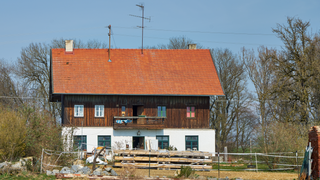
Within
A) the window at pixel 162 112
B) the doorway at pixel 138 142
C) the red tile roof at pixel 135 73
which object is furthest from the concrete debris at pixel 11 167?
the window at pixel 162 112

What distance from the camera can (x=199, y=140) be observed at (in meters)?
34.5

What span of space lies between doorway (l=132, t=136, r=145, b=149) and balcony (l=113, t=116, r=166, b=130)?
1.45 m

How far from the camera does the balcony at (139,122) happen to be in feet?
110

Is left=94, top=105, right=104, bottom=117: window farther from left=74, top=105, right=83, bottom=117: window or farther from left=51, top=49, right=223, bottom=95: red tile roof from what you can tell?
left=51, top=49, right=223, bottom=95: red tile roof

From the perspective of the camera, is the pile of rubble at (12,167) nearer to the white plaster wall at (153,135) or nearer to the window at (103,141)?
the white plaster wall at (153,135)

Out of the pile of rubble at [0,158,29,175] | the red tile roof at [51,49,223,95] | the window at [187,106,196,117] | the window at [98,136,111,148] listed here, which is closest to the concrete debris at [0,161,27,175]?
the pile of rubble at [0,158,29,175]

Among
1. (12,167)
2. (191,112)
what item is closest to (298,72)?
(191,112)

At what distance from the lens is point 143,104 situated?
1367 inches

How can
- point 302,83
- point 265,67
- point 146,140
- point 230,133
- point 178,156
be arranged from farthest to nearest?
point 230,133, point 265,67, point 302,83, point 146,140, point 178,156

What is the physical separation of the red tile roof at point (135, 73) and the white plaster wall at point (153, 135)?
10.4ft

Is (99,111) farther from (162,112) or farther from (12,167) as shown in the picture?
(12,167)

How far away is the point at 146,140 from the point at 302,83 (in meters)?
14.7

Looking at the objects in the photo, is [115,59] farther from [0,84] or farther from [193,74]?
[0,84]

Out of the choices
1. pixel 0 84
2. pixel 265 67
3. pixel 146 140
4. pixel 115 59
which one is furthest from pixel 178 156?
pixel 0 84
